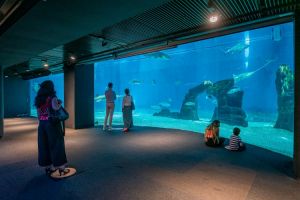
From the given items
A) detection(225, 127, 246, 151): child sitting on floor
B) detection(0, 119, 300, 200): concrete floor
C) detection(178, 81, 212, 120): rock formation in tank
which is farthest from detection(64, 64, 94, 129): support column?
detection(178, 81, 212, 120): rock formation in tank

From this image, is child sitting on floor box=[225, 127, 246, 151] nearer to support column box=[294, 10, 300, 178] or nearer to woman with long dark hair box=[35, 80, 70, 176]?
support column box=[294, 10, 300, 178]

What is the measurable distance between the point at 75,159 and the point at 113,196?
2360mm

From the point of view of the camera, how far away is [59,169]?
4.01m

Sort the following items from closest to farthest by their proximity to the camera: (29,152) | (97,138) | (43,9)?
(43,9) < (29,152) < (97,138)

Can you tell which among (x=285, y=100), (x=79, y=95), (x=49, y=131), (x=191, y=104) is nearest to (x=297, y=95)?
(x=49, y=131)

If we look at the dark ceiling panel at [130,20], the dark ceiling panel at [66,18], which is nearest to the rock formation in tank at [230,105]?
the dark ceiling panel at [130,20]

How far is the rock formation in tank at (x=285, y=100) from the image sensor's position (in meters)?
17.4

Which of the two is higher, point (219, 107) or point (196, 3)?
point (196, 3)

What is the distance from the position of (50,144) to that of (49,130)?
294 mm

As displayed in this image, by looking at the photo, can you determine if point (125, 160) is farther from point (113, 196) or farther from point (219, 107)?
point (219, 107)

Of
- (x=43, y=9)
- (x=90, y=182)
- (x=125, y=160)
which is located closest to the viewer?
(x=43, y=9)

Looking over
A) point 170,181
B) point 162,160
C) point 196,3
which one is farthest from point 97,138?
point 196,3

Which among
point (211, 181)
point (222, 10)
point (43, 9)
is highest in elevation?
point (222, 10)

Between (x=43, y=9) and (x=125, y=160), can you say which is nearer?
(x=43, y=9)
